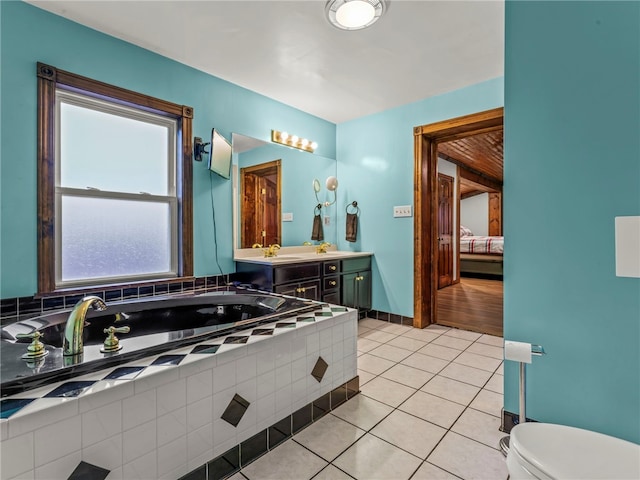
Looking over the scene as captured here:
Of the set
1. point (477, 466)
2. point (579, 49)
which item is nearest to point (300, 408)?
point (477, 466)

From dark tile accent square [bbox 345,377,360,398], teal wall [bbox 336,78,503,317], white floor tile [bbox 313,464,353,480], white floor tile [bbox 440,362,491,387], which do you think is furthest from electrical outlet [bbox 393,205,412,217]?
white floor tile [bbox 313,464,353,480]

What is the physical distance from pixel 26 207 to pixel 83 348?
3.92ft

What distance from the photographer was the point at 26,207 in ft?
6.20

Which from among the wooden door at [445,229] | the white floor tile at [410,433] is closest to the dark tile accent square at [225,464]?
the white floor tile at [410,433]

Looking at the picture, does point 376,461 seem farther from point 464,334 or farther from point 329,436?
point 464,334

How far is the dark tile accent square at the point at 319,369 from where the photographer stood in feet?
5.82

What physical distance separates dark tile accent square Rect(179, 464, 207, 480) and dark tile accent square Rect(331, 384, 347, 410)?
80cm

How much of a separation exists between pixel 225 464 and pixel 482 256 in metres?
6.63

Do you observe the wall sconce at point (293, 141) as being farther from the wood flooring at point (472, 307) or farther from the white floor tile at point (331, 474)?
the white floor tile at point (331, 474)

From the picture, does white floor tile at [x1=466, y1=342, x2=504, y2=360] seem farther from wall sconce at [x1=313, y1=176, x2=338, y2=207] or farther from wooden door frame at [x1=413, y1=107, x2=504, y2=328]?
wall sconce at [x1=313, y1=176, x2=338, y2=207]

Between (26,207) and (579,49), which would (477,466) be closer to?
(579,49)

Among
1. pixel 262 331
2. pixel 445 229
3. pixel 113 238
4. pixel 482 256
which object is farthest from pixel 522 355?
pixel 482 256

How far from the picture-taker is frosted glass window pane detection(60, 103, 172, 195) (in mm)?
2150

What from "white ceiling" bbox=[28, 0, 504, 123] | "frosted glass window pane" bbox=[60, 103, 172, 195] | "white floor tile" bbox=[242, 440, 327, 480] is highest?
"white ceiling" bbox=[28, 0, 504, 123]
